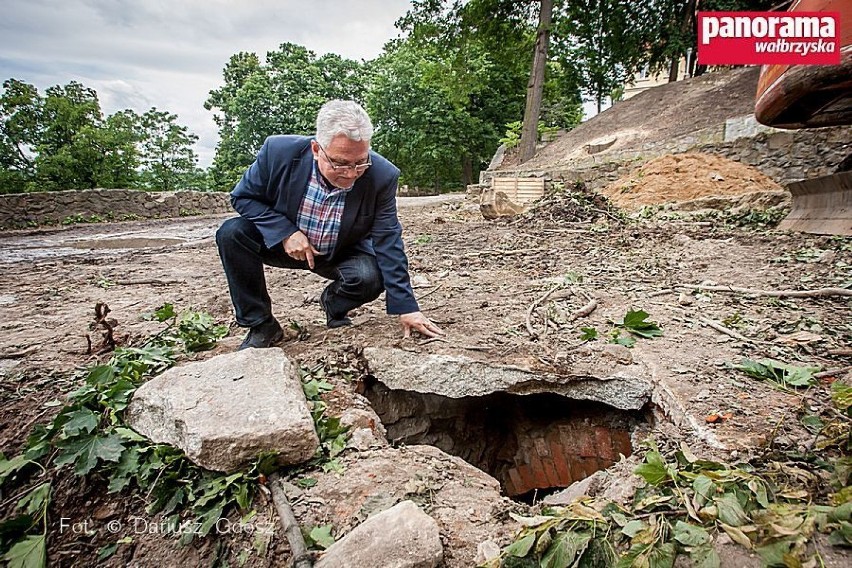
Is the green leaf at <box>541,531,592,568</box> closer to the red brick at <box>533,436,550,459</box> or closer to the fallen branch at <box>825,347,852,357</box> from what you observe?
the red brick at <box>533,436,550,459</box>

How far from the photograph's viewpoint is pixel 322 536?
1.26 metres

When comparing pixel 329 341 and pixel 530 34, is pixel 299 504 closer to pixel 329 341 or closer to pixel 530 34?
pixel 329 341

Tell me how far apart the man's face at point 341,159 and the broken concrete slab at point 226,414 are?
0.89 meters

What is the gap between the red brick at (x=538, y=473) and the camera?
8.16 feet

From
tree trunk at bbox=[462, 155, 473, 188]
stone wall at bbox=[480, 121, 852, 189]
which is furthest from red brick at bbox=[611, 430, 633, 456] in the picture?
tree trunk at bbox=[462, 155, 473, 188]

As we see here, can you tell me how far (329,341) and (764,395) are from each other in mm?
1914

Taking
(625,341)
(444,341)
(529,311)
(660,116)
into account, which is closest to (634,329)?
(625,341)

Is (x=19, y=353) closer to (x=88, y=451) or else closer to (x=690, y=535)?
(x=88, y=451)

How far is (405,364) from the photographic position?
2.18m

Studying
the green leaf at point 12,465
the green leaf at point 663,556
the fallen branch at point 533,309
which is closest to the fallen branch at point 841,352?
the fallen branch at point 533,309

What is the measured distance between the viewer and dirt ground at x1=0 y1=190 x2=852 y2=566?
1.63 meters

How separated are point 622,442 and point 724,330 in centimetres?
79

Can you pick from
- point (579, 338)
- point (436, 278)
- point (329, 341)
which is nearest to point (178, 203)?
point (436, 278)

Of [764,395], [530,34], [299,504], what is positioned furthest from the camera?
[530,34]
